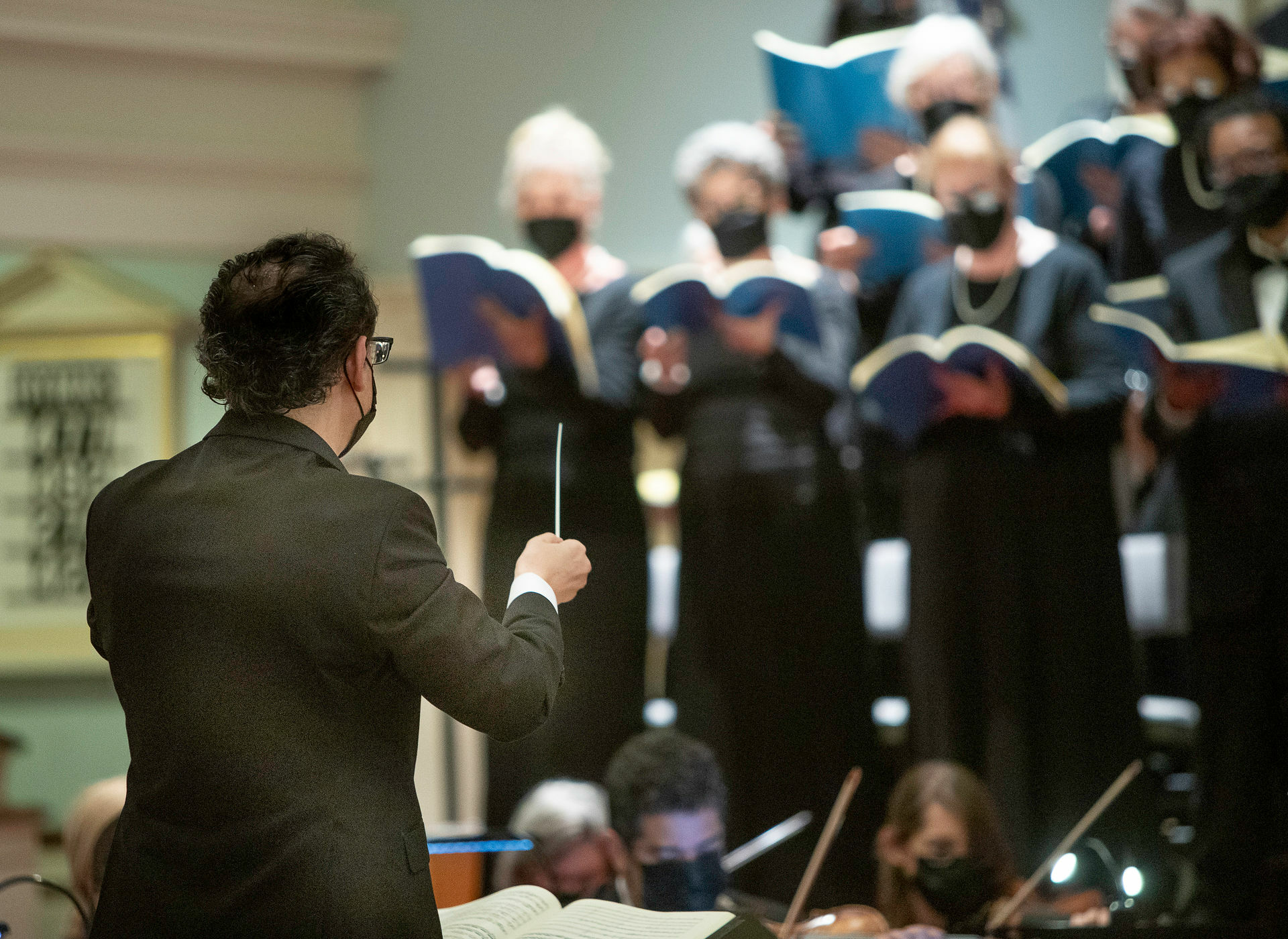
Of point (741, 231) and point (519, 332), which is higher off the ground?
point (741, 231)

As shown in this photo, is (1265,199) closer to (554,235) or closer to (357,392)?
(554,235)

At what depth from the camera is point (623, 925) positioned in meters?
1.29

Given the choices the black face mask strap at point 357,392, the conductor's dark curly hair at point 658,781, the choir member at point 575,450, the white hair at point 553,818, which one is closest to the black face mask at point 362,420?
the black face mask strap at point 357,392

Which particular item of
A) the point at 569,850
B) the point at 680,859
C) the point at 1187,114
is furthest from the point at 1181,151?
the point at 569,850

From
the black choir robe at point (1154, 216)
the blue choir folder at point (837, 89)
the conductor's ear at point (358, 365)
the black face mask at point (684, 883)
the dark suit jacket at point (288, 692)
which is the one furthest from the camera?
the blue choir folder at point (837, 89)

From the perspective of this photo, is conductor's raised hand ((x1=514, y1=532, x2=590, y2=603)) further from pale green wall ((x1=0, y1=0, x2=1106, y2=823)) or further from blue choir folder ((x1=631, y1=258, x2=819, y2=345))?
pale green wall ((x1=0, y1=0, x2=1106, y2=823))

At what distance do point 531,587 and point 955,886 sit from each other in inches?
61.3

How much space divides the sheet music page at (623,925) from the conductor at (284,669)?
197 mm

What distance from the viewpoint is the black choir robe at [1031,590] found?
304 cm

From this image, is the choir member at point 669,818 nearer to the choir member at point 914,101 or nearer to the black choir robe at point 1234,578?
the black choir robe at point 1234,578

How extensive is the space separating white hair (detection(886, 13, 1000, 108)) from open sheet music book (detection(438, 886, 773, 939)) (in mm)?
2529

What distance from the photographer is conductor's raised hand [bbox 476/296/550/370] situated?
3.27m

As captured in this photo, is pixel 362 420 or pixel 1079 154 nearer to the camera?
pixel 362 420

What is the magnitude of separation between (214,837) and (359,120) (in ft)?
9.56
